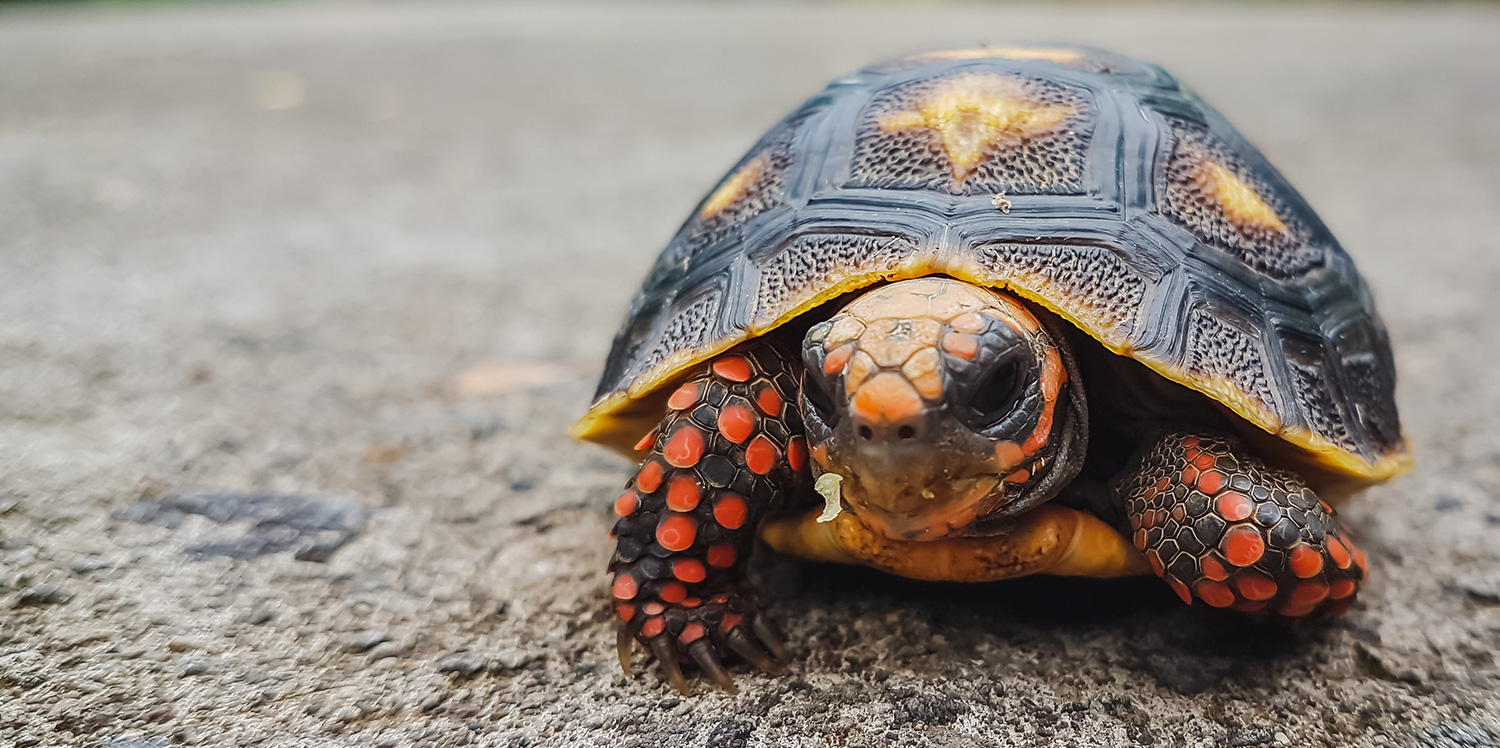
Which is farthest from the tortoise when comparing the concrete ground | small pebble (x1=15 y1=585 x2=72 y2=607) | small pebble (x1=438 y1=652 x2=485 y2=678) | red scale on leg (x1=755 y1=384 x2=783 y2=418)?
small pebble (x1=15 y1=585 x2=72 y2=607)

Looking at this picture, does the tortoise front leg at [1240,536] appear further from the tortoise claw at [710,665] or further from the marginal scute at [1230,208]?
the tortoise claw at [710,665]

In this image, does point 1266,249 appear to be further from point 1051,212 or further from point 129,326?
point 129,326

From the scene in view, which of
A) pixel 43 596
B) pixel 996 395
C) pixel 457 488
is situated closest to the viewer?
pixel 996 395

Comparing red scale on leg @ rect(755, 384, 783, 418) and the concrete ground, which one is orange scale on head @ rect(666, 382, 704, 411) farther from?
the concrete ground

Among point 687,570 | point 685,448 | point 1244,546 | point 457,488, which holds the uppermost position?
point 685,448

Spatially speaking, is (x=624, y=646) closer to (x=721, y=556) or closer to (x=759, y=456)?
(x=721, y=556)

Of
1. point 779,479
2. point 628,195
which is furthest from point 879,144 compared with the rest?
point 628,195

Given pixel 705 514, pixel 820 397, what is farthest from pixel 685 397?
pixel 820 397
